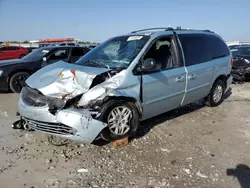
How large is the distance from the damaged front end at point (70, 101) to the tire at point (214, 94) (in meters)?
3.09

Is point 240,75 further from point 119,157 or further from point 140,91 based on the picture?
point 119,157

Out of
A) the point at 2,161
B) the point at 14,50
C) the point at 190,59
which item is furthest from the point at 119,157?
the point at 14,50

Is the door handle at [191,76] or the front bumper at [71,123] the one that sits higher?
the door handle at [191,76]

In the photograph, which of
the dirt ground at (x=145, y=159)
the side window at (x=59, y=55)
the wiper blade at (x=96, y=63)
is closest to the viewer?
the dirt ground at (x=145, y=159)

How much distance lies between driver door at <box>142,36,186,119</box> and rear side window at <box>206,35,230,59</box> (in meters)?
1.46

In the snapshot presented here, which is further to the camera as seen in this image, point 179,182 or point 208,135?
point 208,135

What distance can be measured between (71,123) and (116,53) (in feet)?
5.51

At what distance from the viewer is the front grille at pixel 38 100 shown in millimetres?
3563

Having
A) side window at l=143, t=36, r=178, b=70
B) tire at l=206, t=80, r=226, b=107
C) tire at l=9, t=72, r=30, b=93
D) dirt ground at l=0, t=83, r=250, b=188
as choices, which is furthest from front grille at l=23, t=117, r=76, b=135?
tire at l=9, t=72, r=30, b=93

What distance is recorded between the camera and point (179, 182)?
3039 mm

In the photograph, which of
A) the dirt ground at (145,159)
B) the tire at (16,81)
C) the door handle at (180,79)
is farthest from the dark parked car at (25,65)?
the door handle at (180,79)

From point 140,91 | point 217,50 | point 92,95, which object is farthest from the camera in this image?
point 217,50

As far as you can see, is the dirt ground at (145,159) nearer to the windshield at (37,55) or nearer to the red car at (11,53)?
the windshield at (37,55)

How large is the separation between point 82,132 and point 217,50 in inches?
162
